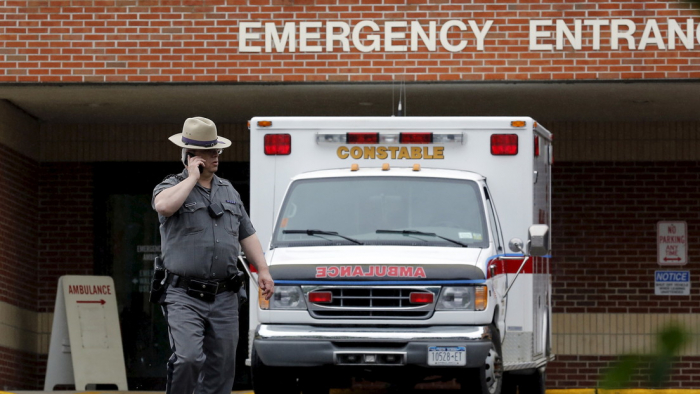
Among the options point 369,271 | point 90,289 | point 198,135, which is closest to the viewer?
point 198,135

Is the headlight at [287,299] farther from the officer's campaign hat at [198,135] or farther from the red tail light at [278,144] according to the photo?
the officer's campaign hat at [198,135]

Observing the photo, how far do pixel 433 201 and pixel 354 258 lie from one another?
84 cm

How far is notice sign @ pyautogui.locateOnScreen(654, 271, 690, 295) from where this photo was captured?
13.2 meters

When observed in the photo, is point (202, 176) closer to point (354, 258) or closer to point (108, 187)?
point (354, 258)

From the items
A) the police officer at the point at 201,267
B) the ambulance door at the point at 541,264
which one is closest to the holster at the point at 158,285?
the police officer at the point at 201,267

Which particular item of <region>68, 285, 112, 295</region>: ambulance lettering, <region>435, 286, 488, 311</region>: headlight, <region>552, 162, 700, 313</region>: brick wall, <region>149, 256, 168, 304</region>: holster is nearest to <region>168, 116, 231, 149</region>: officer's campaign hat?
<region>149, 256, 168, 304</region>: holster

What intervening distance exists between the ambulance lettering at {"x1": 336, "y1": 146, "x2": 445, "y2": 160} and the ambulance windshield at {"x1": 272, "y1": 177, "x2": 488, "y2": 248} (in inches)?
15.8

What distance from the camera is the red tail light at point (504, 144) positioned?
8.14 meters

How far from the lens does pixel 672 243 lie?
13289 millimetres

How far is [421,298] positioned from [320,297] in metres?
0.66

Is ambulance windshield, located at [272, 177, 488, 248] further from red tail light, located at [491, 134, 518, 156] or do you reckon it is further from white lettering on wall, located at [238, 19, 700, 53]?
white lettering on wall, located at [238, 19, 700, 53]

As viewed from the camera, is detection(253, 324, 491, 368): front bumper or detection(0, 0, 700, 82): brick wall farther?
detection(0, 0, 700, 82): brick wall

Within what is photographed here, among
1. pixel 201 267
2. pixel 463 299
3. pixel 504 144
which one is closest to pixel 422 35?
pixel 504 144

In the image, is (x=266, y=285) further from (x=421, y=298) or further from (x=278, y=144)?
(x=278, y=144)
